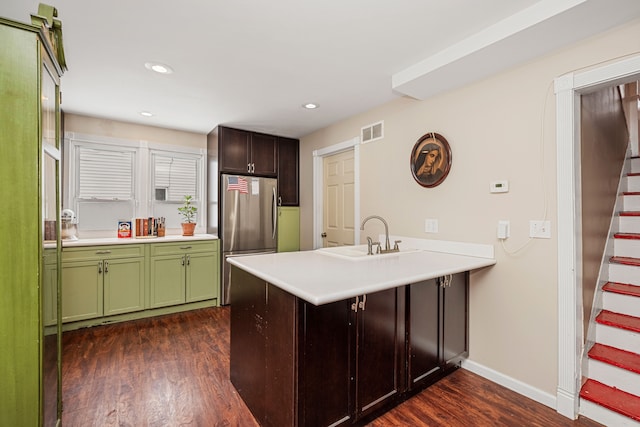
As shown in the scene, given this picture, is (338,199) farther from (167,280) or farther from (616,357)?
(616,357)

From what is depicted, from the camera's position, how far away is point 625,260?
7.79 ft

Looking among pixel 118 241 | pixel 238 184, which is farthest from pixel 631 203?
pixel 118 241

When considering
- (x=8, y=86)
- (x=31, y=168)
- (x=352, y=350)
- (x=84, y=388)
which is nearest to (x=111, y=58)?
(x=8, y=86)

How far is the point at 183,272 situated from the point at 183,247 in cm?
32

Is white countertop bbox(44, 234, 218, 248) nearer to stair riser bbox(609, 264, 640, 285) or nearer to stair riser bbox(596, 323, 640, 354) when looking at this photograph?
stair riser bbox(596, 323, 640, 354)

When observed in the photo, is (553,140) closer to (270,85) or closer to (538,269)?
(538,269)

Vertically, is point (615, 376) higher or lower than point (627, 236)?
lower

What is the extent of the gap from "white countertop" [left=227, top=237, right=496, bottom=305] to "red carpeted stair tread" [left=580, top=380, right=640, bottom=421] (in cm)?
94

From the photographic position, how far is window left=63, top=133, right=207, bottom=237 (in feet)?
12.0

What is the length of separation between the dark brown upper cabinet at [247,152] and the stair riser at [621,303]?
3.89 meters

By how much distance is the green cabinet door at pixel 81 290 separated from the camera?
3.14 meters

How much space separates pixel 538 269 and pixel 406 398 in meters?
1.29

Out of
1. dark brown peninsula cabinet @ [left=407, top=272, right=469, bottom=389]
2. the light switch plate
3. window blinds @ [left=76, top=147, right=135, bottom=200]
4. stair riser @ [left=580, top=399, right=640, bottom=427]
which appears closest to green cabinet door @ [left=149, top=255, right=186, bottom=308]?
window blinds @ [left=76, top=147, right=135, bottom=200]

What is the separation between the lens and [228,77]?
2619mm
